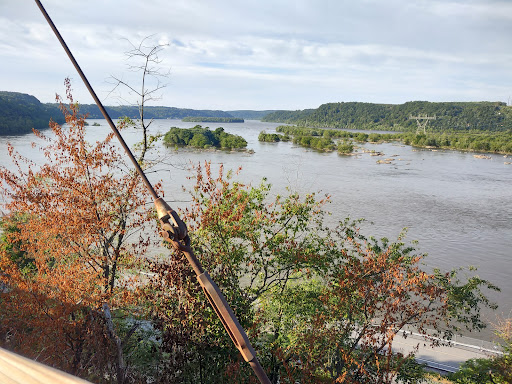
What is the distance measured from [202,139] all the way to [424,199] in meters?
39.9

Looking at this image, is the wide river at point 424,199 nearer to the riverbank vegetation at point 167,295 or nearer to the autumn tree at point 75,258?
the riverbank vegetation at point 167,295

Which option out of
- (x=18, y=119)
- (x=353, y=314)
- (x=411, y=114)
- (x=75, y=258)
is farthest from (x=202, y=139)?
(x=411, y=114)

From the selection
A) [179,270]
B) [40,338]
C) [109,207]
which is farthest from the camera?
[109,207]

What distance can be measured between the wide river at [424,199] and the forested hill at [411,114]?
8593cm

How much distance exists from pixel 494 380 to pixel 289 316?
5141 mm

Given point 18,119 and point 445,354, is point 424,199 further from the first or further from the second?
point 18,119

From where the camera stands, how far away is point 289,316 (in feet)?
31.0

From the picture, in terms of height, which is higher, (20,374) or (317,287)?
(20,374)

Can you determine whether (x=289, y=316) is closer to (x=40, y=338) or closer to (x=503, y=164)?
(x=40, y=338)

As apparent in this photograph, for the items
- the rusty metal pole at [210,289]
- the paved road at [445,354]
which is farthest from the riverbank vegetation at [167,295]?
the rusty metal pole at [210,289]

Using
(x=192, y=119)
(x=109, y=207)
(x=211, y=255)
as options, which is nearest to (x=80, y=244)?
(x=109, y=207)

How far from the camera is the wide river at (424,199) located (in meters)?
22.2

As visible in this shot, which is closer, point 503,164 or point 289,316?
point 289,316

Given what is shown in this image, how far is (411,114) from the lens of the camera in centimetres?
14762
